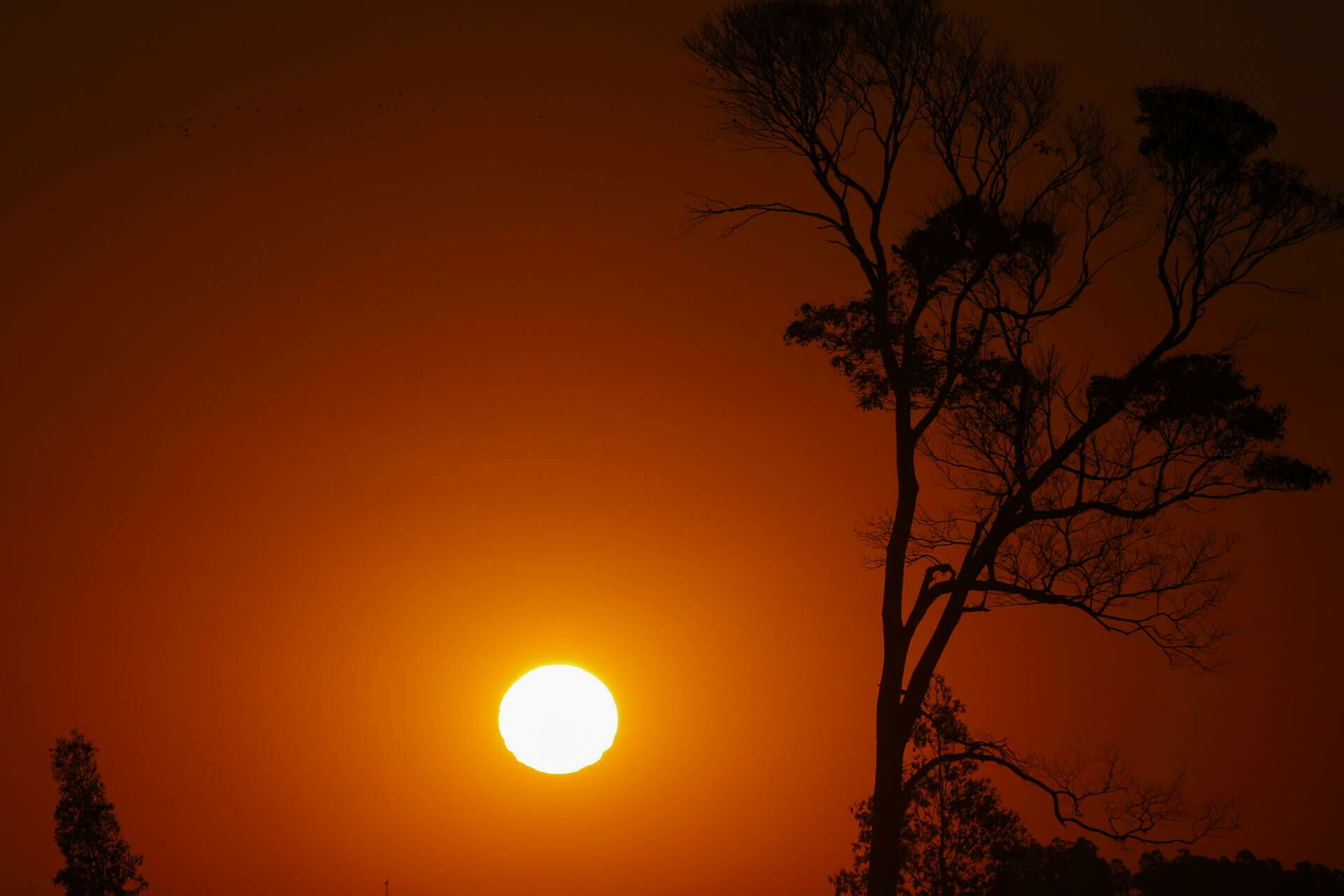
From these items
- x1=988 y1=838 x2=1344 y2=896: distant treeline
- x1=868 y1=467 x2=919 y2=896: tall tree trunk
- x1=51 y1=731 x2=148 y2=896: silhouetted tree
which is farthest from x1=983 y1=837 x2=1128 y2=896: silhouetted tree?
x1=51 y1=731 x2=148 y2=896: silhouetted tree

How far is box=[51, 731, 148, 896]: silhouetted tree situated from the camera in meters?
26.6

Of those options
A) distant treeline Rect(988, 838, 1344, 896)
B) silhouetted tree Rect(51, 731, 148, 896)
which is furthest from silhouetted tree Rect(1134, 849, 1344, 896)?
silhouetted tree Rect(51, 731, 148, 896)

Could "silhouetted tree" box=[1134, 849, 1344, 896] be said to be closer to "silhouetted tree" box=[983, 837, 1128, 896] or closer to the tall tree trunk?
"silhouetted tree" box=[983, 837, 1128, 896]

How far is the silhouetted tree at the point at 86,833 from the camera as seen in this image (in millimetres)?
26594

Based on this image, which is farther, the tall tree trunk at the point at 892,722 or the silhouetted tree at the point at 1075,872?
the silhouetted tree at the point at 1075,872

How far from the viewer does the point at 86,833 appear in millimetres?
26750

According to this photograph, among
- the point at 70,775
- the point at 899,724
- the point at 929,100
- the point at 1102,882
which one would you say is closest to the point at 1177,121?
the point at 929,100

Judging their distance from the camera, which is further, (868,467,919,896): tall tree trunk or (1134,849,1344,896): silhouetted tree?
(1134,849,1344,896): silhouetted tree

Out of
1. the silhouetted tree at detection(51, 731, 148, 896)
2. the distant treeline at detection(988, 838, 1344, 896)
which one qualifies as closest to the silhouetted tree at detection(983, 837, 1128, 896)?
the distant treeline at detection(988, 838, 1344, 896)

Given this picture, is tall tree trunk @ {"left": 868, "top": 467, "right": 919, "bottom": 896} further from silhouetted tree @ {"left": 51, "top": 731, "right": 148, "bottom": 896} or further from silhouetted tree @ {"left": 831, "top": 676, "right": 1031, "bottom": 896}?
silhouetted tree @ {"left": 51, "top": 731, "right": 148, "bottom": 896}

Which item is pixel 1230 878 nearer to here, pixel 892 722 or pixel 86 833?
pixel 892 722

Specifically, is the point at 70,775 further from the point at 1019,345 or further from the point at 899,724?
the point at 1019,345

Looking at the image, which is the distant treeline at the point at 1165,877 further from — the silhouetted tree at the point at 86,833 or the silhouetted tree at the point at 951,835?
the silhouetted tree at the point at 86,833

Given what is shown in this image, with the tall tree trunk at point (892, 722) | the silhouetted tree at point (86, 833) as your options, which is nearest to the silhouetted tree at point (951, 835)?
the tall tree trunk at point (892, 722)
